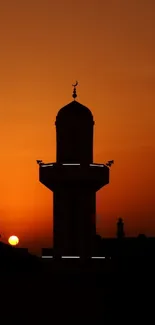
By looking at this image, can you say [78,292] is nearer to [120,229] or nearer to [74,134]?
[74,134]

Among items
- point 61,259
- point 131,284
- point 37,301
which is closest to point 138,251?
point 61,259

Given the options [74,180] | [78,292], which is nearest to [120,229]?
[74,180]

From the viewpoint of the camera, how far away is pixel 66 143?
2955 inches

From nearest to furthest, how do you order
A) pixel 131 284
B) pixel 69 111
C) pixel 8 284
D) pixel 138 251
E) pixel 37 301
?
1. pixel 8 284
2. pixel 37 301
3. pixel 131 284
4. pixel 69 111
5. pixel 138 251

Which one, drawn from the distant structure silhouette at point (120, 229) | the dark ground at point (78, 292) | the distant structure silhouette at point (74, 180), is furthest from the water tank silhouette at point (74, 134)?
the distant structure silhouette at point (120, 229)

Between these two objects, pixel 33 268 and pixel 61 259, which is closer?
pixel 33 268

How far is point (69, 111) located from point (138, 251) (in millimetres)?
14968

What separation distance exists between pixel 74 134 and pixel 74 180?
10.2 ft

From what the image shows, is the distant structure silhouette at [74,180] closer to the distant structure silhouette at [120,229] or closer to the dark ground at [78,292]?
the dark ground at [78,292]

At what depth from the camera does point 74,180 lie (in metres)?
75.5

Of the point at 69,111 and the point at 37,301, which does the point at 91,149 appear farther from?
the point at 37,301

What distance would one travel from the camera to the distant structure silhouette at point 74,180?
7481cm

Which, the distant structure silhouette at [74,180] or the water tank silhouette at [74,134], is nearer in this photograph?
the water tank silhouette at [74,134]

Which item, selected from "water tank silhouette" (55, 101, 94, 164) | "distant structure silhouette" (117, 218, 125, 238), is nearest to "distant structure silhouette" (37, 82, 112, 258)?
"water tank silhouette" (55, 101, 94, 164)
